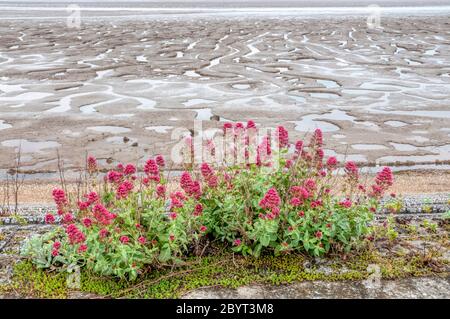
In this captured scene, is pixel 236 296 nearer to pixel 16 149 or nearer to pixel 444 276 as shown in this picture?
pixel 444 276

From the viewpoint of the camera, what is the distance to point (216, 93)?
1430 cm

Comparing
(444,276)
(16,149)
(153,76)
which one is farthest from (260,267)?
(153,76)

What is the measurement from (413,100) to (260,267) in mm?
10715

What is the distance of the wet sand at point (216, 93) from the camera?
1026 cm

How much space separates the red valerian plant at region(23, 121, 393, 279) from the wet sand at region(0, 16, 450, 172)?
3470 mm

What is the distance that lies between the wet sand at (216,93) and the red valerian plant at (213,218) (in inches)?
137

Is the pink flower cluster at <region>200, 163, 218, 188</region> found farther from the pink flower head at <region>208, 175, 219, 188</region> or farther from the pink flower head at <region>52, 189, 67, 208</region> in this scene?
the pink flower head at <region>52, 189, 67, 208</region>

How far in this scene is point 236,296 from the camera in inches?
153

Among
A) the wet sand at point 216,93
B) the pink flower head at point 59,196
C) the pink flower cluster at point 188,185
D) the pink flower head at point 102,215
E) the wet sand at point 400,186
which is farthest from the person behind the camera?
the wet sand at point 216,93

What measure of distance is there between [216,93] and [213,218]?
10.1 m

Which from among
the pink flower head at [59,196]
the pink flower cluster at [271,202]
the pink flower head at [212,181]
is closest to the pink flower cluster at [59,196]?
the pink flower head at [59,196]

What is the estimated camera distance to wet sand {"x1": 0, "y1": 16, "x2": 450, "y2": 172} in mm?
10258

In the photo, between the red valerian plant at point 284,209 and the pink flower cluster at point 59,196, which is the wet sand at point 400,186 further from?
the pink flower cluster at point 59,196

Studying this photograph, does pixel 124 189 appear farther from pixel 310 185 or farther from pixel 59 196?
pixel 310 185
